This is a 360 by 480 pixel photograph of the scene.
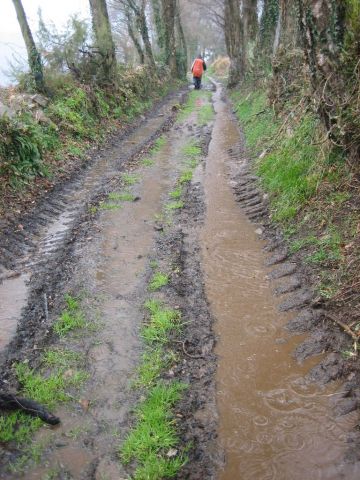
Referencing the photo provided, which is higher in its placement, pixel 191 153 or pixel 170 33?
pixel 170 33

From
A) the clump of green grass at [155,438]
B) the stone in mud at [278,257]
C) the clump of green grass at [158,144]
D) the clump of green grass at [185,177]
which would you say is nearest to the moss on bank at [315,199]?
the stone in mud at [278,257]

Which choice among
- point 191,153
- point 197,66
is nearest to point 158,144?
point 191,153

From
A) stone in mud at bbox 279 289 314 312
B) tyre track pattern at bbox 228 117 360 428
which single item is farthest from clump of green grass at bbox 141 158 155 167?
stone in mud at bbox 279 289 314 312

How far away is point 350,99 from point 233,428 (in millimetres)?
4566

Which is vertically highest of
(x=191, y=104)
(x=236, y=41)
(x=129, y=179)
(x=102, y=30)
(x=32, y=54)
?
(x=102, y=30)

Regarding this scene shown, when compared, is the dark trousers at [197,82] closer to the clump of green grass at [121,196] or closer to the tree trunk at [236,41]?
the tree trunk at [236,41]

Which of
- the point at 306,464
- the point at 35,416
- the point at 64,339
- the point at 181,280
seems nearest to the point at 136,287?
the point at 181,280

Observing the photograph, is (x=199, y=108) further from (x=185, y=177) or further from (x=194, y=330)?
(x=194, y=330)

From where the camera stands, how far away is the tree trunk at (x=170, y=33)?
25047mm

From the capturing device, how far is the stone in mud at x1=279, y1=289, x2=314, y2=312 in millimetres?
4727

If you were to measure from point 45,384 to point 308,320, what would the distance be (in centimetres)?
290

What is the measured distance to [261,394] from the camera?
3.76 metres

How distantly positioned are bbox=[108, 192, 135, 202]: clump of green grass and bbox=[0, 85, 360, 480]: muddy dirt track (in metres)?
0.14

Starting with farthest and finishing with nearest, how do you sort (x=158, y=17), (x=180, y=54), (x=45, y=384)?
(x=180, y=54) → (x=158, y=17) → (x=45, y=384)
